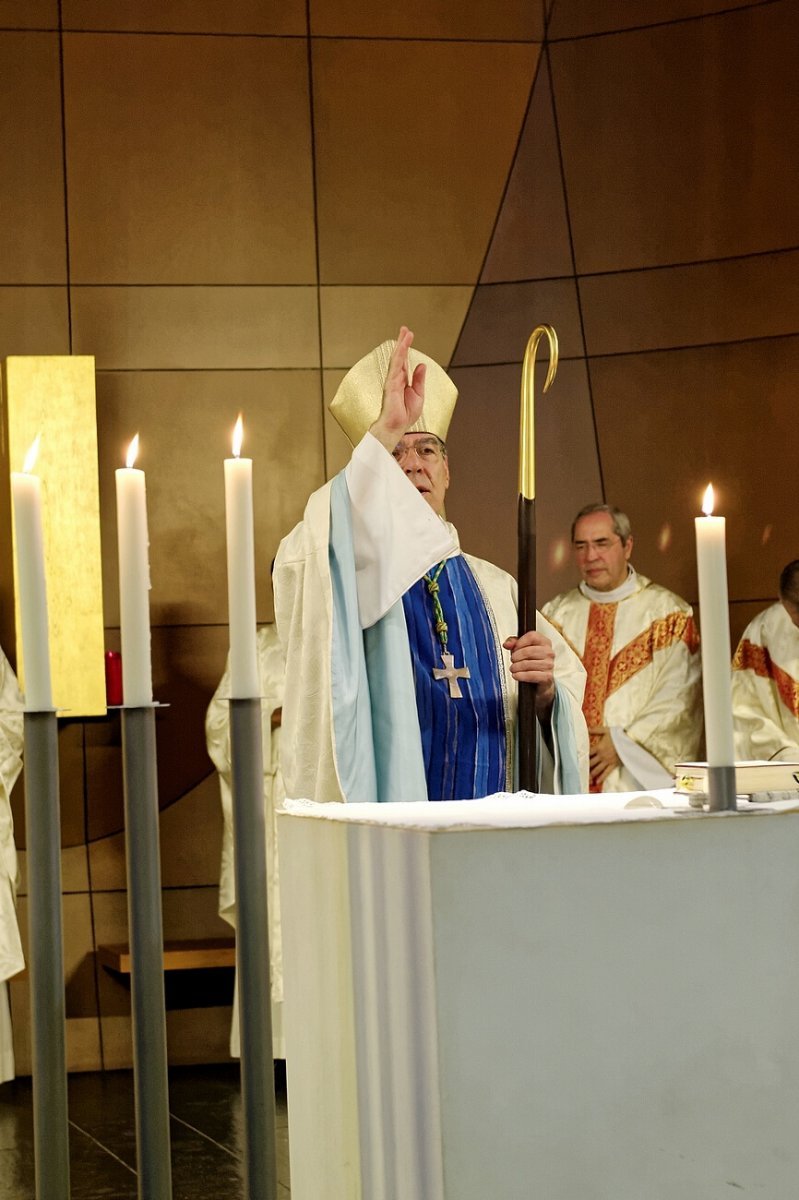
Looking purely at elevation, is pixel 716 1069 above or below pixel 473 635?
below

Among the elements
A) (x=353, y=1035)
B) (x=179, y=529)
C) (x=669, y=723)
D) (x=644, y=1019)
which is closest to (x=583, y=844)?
(x=644, y=1019)

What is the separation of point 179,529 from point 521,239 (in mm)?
1889

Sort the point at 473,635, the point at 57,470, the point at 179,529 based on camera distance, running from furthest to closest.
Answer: the point at 179,529 → the point at 57,470 → the point at 473,635

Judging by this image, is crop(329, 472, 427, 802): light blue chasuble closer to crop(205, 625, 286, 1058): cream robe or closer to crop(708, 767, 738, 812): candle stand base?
crop(708, 767, 738, 812): candle stand base

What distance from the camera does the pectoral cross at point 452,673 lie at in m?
3.30

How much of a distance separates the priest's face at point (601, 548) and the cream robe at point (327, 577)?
10.8ft

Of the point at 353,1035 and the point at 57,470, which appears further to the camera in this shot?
the point at 57,470

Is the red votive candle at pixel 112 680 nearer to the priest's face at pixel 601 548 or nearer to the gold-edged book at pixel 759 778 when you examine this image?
the priest's face at pixel 601 548

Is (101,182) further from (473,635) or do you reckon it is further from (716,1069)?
(716,1069)

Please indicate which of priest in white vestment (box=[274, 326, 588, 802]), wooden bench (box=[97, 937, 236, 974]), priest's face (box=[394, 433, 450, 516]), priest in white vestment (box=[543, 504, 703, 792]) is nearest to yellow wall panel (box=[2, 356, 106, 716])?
wooden bench (box=[97, 937, 236, 974])

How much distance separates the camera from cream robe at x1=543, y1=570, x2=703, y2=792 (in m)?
6.02

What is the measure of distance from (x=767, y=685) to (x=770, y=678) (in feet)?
0.10

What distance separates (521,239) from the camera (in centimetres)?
669

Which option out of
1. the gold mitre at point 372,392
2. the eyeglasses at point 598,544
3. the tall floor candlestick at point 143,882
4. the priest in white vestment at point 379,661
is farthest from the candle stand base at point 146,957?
the eyeglasses at point 598,544
